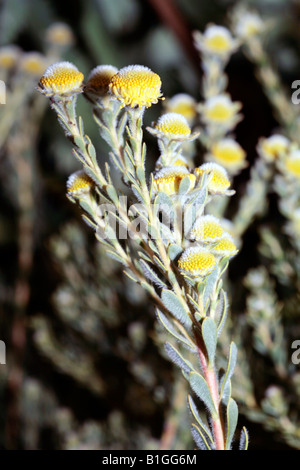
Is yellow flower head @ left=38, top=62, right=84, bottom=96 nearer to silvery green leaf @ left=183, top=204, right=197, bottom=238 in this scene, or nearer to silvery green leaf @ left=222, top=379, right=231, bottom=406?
silvery green leaf @ left=183, top=204, right=197, bottom=238

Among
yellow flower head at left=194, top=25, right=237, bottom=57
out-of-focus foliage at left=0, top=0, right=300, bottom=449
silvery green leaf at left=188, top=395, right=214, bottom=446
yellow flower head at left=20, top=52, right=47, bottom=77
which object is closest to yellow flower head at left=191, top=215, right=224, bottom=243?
silvery green leaf at left=188, top=395, right=214, bottom=446

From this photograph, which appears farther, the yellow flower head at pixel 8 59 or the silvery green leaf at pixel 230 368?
the yellow flower head at pixel 8 59

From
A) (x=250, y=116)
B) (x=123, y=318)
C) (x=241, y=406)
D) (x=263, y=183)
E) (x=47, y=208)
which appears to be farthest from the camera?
(x=47, y=208)

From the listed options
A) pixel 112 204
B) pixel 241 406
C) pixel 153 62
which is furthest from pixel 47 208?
pixel 112 204

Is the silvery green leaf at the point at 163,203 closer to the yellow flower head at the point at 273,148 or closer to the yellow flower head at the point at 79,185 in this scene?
the yellow flower head at the point at 79,185

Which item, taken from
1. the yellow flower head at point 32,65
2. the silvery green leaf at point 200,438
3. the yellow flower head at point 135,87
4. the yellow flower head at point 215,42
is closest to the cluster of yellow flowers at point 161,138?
the yellow flower head at point 135,87
